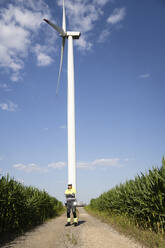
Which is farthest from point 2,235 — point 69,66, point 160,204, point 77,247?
point 69,66

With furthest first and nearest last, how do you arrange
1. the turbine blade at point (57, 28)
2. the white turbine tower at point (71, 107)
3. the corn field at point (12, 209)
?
the turbine blade at point (57, 28) < the white turbine tower at point (71, 107) < the corn field at point (12, 209)

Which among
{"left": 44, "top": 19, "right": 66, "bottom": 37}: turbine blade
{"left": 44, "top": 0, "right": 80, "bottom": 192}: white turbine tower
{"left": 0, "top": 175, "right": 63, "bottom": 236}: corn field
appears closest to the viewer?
{"left": 0, "top": 175, "right": 63, "bottom": 236}: corn field

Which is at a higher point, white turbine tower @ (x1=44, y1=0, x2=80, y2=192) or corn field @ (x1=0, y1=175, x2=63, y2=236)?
white turbine tower @ (x1=44, y1=0, x2=80, y2=192)

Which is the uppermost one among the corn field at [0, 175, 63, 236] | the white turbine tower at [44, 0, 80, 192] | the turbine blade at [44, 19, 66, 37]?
the turbine blade at [44, 19, 66, 37]

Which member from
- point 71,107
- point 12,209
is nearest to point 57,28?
point 71,107

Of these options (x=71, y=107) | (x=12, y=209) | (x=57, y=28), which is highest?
(x=57, y=28)

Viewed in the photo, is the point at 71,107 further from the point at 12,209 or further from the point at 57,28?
→ the point at 12,209

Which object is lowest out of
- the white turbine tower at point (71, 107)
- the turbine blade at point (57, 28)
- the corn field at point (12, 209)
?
the corn field at point (12, 209)

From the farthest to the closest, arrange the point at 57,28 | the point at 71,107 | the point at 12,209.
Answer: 1. the point at 57,28
2. the point at 71,107
3. the point at 12,209

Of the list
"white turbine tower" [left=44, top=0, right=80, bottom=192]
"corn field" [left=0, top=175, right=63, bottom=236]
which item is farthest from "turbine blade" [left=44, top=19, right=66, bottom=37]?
"corn field" [left=0, top=175, right=63, bottom=236]

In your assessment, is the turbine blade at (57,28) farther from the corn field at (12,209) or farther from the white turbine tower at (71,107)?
the corn field at (12,209)

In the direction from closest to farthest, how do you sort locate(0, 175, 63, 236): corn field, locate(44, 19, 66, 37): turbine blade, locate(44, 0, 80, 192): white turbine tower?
locate(0, 175, 63, 236): corn field < locate(44, 0, 80, 192): white turbine tower < locate(44, 19, 66, 37): turbine blade

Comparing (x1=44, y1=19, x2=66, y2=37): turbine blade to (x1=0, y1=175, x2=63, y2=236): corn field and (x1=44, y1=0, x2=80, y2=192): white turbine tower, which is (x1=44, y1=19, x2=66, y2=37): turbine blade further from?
(x1=0, y1=175, x2=63, y2=236): corn field

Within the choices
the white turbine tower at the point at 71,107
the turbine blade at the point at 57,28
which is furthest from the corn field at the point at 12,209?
the turbine blade at the point at 57,28
